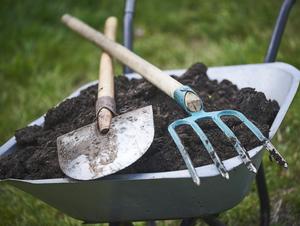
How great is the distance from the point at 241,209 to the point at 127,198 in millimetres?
921

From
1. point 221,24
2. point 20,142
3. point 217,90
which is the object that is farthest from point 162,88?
point 221,24

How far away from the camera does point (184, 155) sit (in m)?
1.08

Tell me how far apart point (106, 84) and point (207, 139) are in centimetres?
46

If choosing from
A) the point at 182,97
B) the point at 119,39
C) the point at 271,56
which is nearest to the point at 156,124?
the point at 182,97

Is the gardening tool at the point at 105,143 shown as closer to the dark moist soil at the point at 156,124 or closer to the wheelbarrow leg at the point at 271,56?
the dark moist soil at the point at 156,124

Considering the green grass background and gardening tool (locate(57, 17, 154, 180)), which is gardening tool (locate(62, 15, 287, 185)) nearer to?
gardening tool (locate(57, 17, 154, 180))

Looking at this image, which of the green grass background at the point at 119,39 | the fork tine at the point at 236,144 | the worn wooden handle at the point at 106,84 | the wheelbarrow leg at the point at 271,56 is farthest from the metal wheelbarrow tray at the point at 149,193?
the green grass background at the point at 119,39

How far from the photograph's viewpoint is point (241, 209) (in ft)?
6.39

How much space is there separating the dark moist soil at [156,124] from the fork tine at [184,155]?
5cm

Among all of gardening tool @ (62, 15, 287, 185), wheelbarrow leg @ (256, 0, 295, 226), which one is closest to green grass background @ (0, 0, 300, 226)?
wheelbarrow leg @ (256, 0, 295, 226)

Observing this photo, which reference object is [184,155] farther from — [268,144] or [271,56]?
[271,56]

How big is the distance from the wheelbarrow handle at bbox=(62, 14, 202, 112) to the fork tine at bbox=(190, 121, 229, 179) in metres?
0.08

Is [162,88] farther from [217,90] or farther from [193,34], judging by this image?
[193,34]

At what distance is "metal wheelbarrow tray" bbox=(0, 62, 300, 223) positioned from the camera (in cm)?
107
